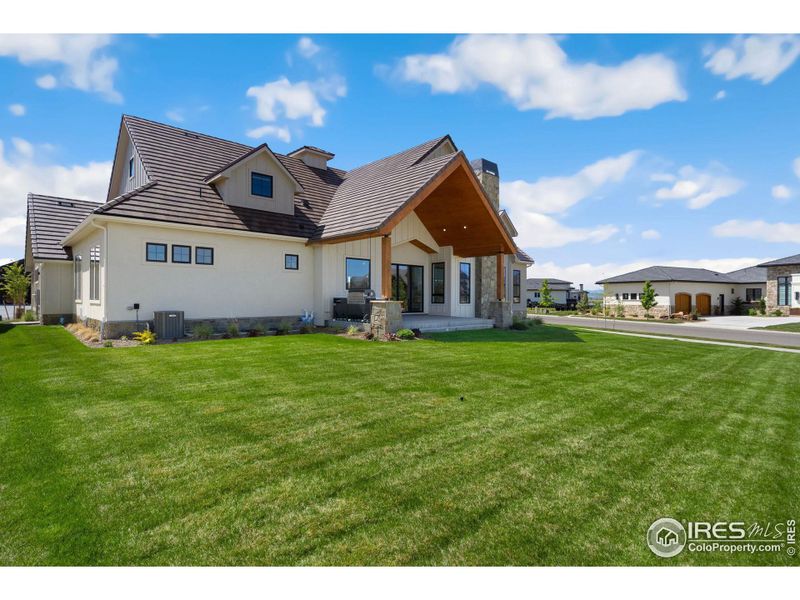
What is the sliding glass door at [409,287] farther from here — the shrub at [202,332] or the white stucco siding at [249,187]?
the shrub at [202,332]

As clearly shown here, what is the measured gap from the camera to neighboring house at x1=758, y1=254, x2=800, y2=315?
3466 centimetres

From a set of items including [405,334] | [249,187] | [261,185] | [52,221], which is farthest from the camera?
[52,221]

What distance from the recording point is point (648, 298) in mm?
38156

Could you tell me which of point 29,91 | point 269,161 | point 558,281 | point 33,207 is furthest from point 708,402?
point 558,281

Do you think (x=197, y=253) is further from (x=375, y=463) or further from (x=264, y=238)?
(x=375, y=463)

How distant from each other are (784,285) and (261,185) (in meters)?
44.5

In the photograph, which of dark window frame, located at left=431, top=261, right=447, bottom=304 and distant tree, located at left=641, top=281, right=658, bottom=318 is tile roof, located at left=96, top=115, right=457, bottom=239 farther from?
distant tree, located at left=641, top=281, right=658, bottom=318

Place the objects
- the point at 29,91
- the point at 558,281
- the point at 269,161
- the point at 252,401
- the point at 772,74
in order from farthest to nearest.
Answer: the point at 558,281 → the point at 269,161 → the point at 29,91 → the point at 772,74 → the point at 252,401

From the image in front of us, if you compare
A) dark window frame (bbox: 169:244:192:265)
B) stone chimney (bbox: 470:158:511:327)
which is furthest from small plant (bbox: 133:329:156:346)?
stone chimney (bbox: 470:158:511:327)

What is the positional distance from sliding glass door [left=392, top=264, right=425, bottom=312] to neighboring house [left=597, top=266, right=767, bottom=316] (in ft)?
93.7

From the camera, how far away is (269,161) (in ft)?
52.2

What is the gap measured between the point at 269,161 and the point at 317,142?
246 inches

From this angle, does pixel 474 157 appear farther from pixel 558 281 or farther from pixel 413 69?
pixel 558 281

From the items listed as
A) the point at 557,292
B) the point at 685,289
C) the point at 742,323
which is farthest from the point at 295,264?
the point at 557,292
